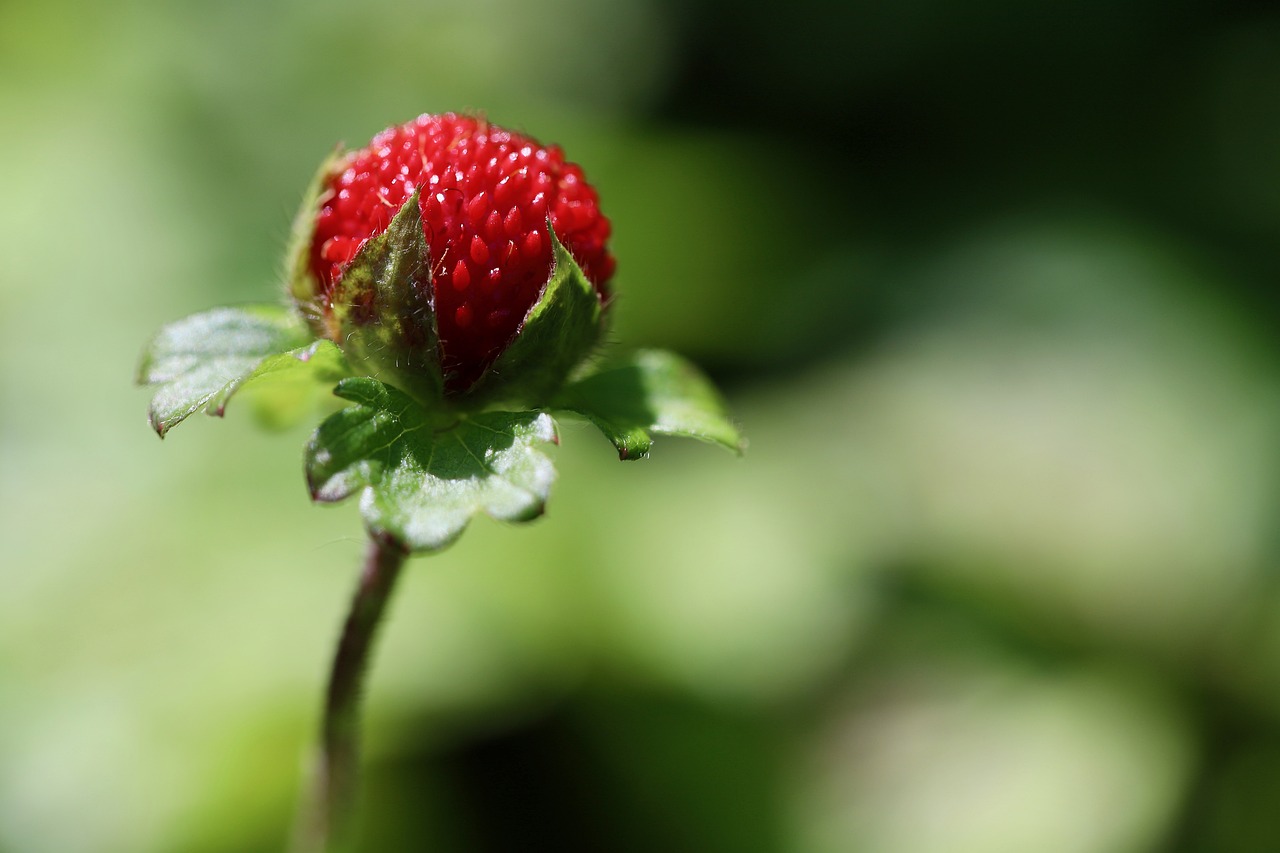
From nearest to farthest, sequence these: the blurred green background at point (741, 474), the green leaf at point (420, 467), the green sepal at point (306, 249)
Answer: the green leaf at point (420, 467), the green sepal at point (306, 249), the blurred green background at point (741, 474)

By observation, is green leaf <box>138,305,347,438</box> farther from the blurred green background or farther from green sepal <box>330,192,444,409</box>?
the blurred green background

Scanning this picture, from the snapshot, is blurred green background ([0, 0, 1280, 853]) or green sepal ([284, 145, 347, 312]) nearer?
green sepal ([284, 145, 347, 312])

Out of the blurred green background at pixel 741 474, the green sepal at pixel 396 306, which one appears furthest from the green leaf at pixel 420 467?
the blurred green background at pixel 741 474

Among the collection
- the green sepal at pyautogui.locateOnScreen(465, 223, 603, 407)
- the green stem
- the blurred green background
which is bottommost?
the green stem

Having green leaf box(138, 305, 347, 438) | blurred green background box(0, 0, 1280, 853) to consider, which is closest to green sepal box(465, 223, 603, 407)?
green leaf box(138, 305, 347, 438)

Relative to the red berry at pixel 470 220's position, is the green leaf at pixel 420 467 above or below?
below

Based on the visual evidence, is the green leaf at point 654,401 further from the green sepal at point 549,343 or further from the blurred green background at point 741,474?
the blurred green background at point 741,474

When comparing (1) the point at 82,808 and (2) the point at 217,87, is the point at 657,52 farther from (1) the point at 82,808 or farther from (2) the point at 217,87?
(1) the point at 82,808
